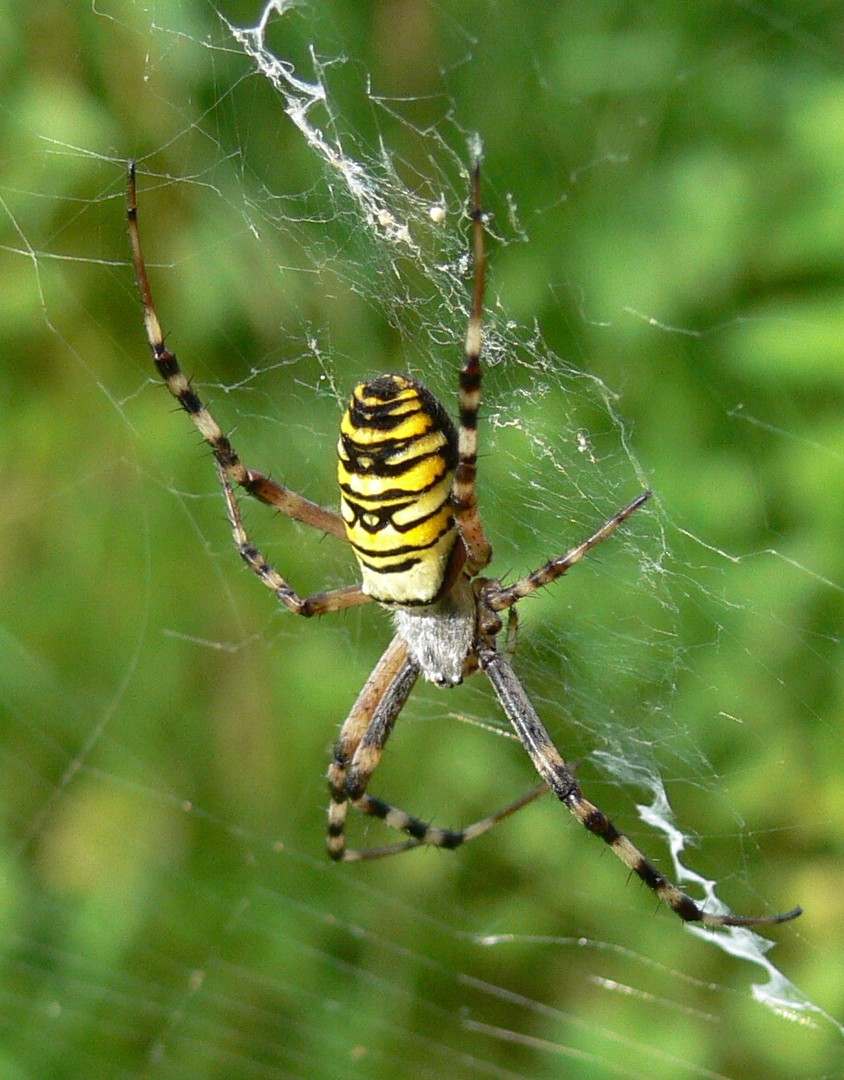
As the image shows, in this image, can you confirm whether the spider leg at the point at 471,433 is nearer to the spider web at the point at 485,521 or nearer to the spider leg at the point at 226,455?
the spider web at the point at 485,521

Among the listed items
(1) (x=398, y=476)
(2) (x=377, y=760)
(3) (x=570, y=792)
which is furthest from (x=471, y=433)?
(2) (x=377, y=760)

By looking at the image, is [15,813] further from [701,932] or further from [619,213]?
[619,213]

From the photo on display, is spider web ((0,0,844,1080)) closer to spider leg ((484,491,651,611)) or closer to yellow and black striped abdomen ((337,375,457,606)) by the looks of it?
spider leg ((484,491,651,611))

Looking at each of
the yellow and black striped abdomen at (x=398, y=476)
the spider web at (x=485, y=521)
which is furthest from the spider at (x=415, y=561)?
Answer: the spider web at (x=485, y=521)

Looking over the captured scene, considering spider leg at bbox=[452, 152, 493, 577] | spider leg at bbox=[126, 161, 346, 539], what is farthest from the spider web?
spider leg at bbox=[126, 161, 346, 539]

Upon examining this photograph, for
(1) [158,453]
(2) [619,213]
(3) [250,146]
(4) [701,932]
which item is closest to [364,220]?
(3) [250,146]

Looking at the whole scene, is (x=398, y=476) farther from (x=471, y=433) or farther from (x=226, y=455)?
(x=226, y=455)
